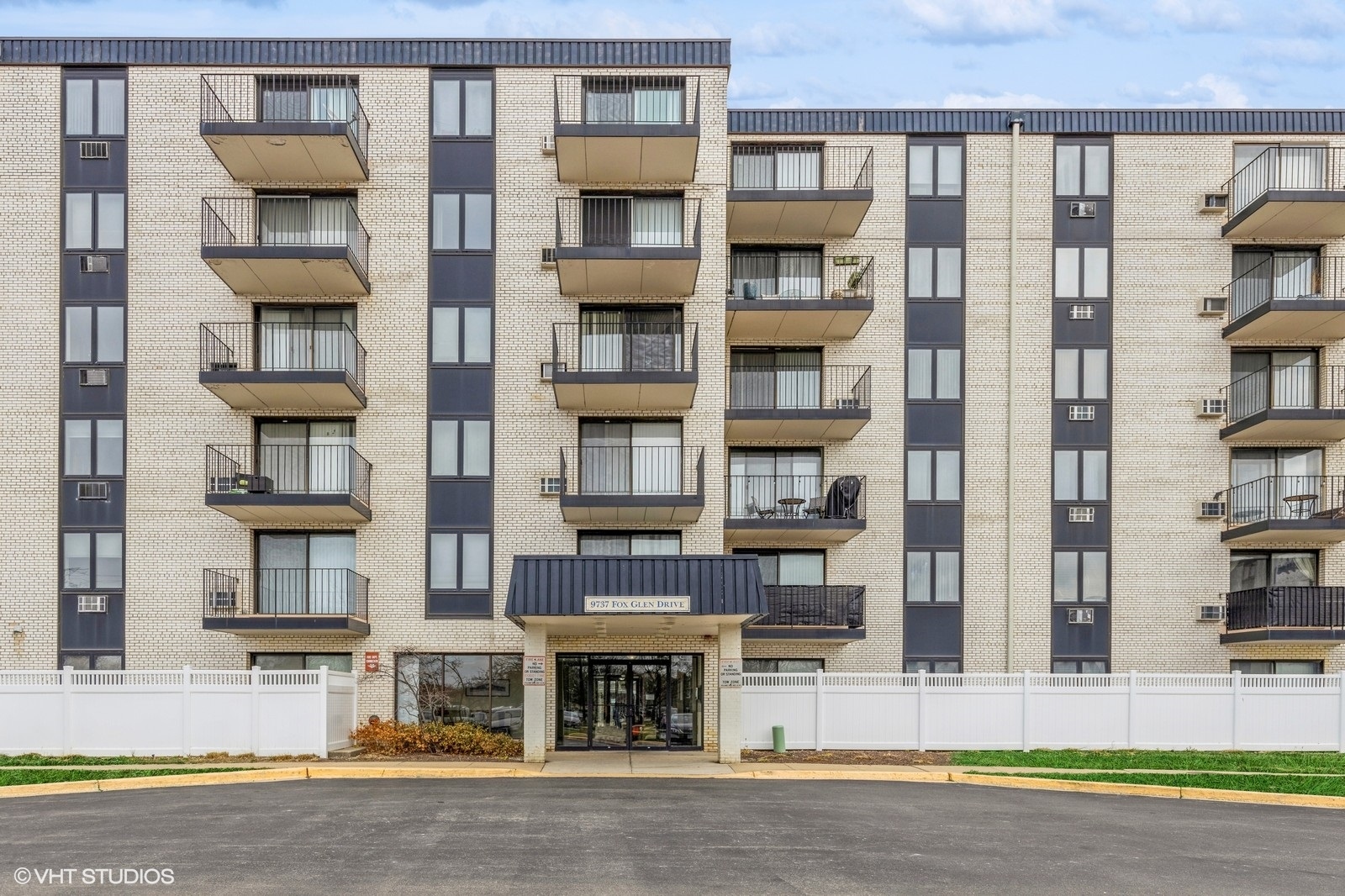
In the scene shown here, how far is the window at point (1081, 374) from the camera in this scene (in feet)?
91.5

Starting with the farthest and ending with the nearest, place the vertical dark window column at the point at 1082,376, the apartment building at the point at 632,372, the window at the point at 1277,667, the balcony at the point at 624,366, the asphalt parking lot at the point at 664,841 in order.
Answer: the vertical dark window column at the point at 1082,376
the window at the point at 1277,667
the apartment building at the point at 632,372
the balcony at the point at 624,366
the asphalt parking lot at the point at 664,841

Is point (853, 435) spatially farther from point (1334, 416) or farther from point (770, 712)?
point (1334, 416)

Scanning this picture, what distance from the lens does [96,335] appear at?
85.1 feet

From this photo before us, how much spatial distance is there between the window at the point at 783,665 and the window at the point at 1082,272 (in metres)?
11.0

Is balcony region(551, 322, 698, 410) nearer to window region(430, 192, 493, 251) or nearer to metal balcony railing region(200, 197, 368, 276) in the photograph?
window region(430, 192, 493, 251)

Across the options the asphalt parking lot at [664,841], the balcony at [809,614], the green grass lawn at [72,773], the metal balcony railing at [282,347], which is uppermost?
the metal balcony railing at [282,347]

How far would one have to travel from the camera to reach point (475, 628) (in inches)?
1003

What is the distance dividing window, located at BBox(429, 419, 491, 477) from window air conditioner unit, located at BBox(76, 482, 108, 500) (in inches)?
297

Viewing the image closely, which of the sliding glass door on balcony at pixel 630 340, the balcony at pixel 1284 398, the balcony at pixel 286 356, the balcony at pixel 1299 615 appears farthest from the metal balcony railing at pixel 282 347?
the balcony at pixel 1299 615

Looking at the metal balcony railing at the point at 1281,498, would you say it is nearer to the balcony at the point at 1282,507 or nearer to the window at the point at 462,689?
the balcony at the point at 1282,507

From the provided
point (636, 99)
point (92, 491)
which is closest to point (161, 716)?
point (92, 491)

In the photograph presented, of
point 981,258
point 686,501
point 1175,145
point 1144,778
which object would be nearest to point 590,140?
point 686,501

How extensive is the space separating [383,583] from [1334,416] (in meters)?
22.5

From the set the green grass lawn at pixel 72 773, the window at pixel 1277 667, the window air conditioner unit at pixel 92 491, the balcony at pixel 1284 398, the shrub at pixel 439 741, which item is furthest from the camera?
the window at pixel 1277 667
